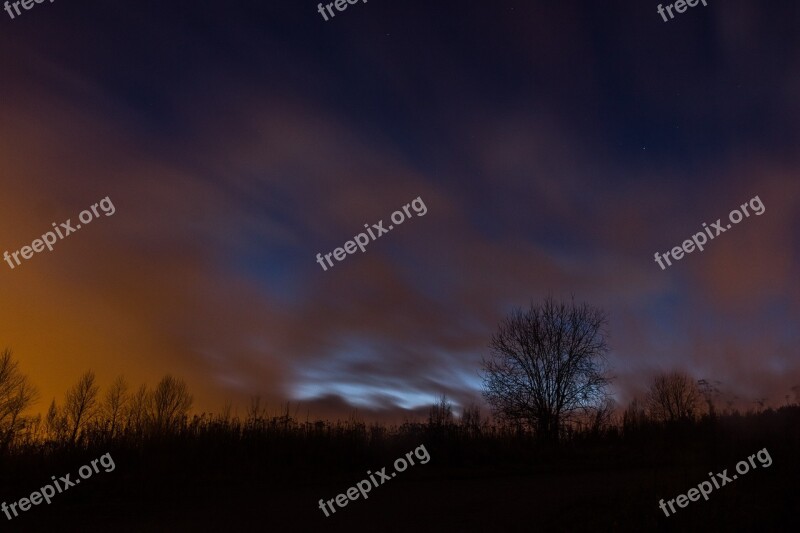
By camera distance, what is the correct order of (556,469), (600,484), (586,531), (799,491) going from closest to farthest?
(586,531), (799,491), (600,484), (556,469)

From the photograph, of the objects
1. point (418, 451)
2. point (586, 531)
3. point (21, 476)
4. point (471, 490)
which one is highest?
point (418, 451)

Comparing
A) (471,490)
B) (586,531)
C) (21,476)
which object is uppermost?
(21,476)

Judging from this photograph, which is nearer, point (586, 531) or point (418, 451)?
point (586, 531)

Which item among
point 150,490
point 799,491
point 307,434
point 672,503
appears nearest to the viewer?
point 672,503

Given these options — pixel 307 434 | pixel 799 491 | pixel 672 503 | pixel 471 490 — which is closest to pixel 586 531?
pixel 672 503

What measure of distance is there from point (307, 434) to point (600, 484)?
1149 cm

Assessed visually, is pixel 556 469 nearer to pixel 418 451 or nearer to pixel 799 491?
pixel 418 451

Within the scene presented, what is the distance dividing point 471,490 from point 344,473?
5.49 m

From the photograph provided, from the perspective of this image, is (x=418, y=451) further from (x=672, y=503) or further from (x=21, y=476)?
(x=21, y=476)

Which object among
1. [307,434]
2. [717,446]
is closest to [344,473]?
[307,434]

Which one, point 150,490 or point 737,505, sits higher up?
point 150,490

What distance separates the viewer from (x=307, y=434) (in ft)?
71.5

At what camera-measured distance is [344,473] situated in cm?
1819

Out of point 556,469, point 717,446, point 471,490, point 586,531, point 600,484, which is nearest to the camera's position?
point 586,531
